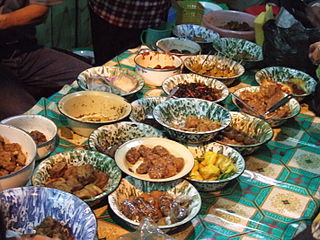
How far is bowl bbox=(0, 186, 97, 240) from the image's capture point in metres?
→ 1.37

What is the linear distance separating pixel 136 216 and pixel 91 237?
0.90 feet

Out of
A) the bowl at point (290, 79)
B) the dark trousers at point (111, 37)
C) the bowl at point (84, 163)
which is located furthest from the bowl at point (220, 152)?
the dark trousers at point (111, 37)

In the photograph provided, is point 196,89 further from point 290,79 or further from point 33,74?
point 33,74

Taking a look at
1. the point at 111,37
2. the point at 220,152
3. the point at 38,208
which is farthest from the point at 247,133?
the point at 111,37

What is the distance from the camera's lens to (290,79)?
2686mm

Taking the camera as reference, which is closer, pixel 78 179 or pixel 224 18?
pixel 78 179

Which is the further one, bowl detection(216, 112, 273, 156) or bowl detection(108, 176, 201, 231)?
bowl detection(216, 112, 273, 156)

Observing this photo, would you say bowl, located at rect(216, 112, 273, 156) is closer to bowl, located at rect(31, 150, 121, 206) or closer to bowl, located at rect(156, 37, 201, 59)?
bowl, located at rect(31, 150, 121, 206)

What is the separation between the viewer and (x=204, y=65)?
2738 mm

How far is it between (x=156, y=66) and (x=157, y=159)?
1.07 m

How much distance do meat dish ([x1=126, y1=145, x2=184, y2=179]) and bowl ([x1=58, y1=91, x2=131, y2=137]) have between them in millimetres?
295

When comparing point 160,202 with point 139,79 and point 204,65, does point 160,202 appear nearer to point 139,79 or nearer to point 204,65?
point 139,79

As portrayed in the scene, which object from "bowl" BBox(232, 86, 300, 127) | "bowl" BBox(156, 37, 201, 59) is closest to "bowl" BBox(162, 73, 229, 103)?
"bowl" BBox(232, 86, 300, 127)

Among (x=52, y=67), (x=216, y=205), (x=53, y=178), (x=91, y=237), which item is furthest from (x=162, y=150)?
(x=52, y=67)
